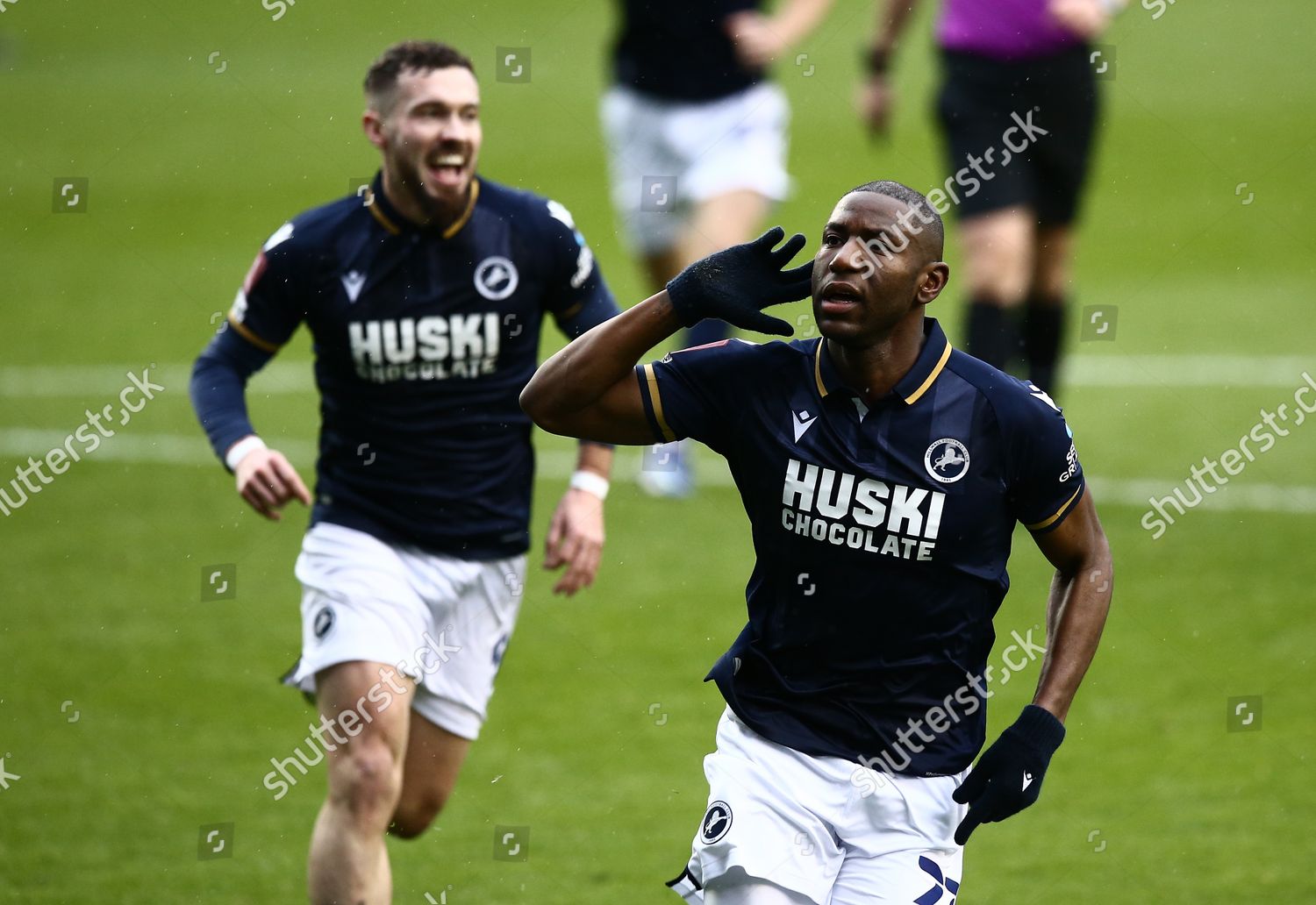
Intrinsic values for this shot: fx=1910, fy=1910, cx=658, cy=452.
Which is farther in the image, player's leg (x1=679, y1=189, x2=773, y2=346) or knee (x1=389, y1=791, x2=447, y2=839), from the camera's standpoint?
player's leg (x1=679, y1=189, x2=773, y2=346)

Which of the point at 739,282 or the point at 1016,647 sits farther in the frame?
the point at 1016,647

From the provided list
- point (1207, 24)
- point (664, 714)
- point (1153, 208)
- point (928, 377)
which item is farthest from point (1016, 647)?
point (1207, 24)

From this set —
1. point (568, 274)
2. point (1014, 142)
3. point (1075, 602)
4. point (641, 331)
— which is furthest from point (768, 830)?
point (1014, 142)

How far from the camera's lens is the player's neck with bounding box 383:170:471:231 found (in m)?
6.28

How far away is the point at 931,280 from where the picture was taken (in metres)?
4.62

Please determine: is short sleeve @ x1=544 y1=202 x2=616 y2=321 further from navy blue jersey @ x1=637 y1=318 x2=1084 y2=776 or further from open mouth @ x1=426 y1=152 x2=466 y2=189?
navy blue jersey @ x1=637 y1=318 x2=1084 y2=776

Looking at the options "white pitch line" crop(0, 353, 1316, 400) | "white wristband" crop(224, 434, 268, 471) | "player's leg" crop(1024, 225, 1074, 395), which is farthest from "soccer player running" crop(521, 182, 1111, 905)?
"white pitch line" crop(0, 353, 1316, 400)

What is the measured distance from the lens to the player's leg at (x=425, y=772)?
20.5ft

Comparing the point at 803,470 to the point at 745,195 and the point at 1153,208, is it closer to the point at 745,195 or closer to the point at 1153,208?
the point at 745,195

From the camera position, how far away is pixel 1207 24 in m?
31.1

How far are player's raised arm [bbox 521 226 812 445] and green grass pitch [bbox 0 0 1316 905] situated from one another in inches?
91.5

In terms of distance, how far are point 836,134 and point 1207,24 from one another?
28.1ft

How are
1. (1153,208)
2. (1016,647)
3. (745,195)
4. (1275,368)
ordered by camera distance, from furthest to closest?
(1153,208)
(1275,368)
(745,195)
(1016,647)

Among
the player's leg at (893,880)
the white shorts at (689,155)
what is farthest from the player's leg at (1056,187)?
the player's leg at (893,880)
